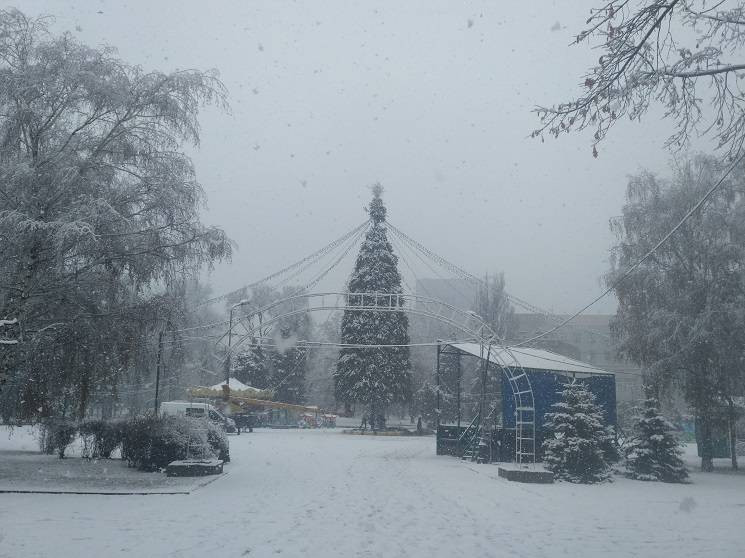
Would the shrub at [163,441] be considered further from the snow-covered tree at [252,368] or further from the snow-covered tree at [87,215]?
the snow-covered tree at [252,368]

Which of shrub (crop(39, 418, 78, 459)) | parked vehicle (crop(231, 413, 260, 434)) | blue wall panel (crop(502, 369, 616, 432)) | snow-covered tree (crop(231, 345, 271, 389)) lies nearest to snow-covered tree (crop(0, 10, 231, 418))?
shrub (crop(39, 418, 78, 459))

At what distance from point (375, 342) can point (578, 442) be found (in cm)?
2549

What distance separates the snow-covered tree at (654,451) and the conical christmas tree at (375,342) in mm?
23362

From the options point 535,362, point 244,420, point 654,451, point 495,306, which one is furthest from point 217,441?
point 495,306

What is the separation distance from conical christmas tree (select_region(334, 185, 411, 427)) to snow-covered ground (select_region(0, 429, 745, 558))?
26018 millimetres

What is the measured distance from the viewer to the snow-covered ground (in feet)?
25.4

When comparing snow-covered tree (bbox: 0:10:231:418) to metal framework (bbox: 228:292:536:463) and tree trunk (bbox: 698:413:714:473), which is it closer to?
metal framework (bbox: 228:292:536:463)

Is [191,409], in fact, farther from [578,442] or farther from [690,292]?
[690,292]

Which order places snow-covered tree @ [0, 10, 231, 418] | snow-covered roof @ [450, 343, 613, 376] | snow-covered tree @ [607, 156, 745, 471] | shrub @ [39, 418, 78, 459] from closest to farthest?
snow-covered tree @ [0, 10, 231, 418]
shrub @ [39, 418, 78, 459]
snow-covered tree @ [607, 156, 745, 471]
snow-covered roof @ [450, 343, 613, 376]

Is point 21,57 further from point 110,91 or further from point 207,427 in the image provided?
point 207,427

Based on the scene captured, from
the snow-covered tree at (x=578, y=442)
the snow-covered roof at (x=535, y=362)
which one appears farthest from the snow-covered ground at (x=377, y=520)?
the snow-covered roof at (x=535, y=362)

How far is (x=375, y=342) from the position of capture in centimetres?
4238

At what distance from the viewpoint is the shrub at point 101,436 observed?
16984 millimetres

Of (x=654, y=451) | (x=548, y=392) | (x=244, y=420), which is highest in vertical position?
(x=548, y=392)
